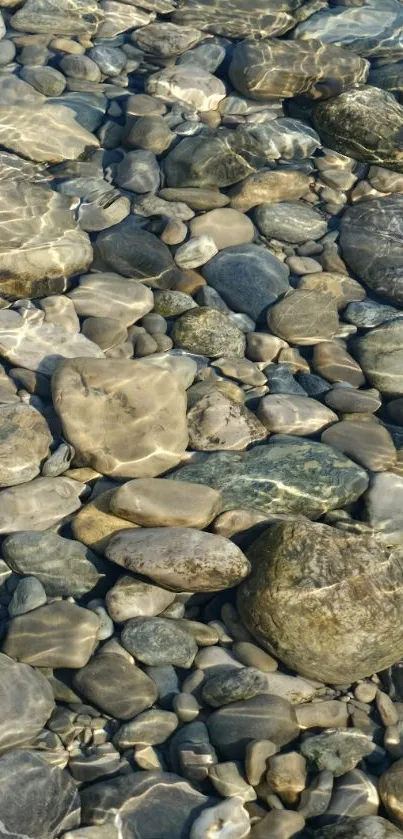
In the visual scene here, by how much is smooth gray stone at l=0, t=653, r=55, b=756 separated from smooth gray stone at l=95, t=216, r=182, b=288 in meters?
3.08

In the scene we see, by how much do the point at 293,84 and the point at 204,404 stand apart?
3909 millimetres

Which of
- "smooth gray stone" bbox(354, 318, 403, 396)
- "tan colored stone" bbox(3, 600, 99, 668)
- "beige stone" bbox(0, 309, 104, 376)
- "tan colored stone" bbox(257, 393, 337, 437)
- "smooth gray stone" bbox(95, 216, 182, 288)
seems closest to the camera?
"tan colored stone" bbox(3, 600, 99, 668)

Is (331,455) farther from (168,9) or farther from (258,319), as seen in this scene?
(168,9)

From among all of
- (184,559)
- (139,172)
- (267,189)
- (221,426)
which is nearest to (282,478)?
(221,426)

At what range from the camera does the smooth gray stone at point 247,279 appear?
6.52 metres

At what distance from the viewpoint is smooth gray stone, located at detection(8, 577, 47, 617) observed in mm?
4547

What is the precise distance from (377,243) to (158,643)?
3.81 m

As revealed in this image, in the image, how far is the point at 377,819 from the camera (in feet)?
12.6

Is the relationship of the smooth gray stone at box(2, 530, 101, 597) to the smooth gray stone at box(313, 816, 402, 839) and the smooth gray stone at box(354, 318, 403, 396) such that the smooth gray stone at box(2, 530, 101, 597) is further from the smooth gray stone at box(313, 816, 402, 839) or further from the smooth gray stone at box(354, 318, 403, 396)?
the smooth gray stone at box(354, 318, 403, 396)

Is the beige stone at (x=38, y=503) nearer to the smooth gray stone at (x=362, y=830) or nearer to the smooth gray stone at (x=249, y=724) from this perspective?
the smooth gray stone at (x=249, y=724)

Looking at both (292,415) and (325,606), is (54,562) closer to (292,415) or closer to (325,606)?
(325,606)

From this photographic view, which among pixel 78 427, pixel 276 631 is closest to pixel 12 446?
pixel 78 427

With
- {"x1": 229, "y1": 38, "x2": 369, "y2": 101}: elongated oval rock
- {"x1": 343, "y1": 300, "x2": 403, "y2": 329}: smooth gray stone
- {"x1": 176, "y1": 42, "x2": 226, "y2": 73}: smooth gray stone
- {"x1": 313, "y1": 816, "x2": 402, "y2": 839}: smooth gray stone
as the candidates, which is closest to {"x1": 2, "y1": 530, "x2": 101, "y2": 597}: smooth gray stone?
{"x1": 313, "y1": 816, "x2": 402, "y2": 839}: smooth gray stone

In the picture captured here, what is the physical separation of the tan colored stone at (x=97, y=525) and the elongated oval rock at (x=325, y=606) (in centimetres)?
74
